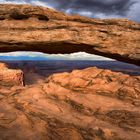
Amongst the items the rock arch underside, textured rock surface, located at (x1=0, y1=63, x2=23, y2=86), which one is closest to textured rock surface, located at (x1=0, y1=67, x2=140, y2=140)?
the rock arch underside

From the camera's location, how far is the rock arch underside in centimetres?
712

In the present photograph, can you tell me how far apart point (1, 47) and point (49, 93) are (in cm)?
404

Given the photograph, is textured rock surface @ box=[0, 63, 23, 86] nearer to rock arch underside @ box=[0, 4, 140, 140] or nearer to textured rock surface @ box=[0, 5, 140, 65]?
rock arch underside @ box=[0, 4, 140, 140]

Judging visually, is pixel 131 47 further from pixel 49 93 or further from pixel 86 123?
pixel 86 123

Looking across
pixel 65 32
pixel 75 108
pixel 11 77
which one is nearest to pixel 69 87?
pixel 75 108

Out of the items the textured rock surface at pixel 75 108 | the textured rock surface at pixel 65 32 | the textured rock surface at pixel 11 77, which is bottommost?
the textured rock surface at pixel 75 108

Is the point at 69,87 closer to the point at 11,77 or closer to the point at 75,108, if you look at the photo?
the point at 75,108

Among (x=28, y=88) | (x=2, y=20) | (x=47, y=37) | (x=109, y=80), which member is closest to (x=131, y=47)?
(x=109, y=80)

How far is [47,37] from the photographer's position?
11273 mm

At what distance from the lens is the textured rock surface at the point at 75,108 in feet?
22.6

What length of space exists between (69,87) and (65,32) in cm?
259

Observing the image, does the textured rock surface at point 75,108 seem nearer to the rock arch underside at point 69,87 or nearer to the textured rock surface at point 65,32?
the rock arch underside at point 69,87

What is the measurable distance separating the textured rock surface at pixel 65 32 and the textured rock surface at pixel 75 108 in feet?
3.99

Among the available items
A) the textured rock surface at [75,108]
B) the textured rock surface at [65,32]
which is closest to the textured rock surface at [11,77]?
the textured rock surface at [75,108]
